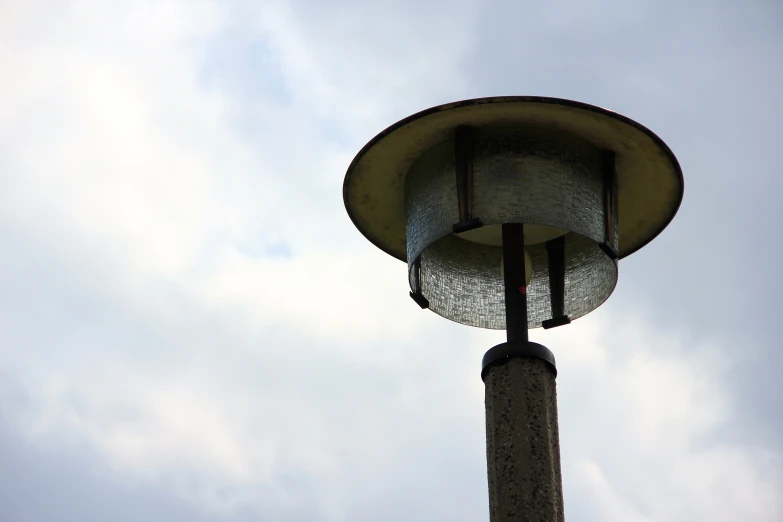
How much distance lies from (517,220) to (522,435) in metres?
2.17

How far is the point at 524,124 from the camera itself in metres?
14.2

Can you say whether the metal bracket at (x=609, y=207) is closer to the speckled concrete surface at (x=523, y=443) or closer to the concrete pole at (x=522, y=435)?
the concrete pole at (x=522, y=435)

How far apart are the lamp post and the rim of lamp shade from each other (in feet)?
0.05

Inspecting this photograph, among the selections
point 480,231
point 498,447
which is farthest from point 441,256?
point 498,447

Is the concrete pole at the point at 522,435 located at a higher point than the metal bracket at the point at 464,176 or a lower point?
lower

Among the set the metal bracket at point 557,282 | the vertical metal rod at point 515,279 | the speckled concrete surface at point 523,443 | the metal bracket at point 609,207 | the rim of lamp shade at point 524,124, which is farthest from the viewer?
the metal bracket at point 557,282

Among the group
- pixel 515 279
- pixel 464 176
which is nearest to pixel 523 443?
pixel 515 279

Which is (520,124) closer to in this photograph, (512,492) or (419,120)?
(419,120)

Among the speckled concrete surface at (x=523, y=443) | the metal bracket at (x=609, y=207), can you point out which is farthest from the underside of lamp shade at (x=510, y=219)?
the speckled concrete surface at (x=523, y=443)

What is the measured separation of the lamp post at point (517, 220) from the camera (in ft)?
43.1

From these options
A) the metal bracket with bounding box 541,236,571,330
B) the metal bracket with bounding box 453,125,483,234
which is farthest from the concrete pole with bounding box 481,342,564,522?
the metal bracket with bounding box 541,236,571,330

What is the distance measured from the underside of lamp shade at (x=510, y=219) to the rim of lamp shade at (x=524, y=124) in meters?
0.15

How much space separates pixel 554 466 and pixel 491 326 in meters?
3.22

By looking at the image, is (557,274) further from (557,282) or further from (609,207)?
(609,207)
